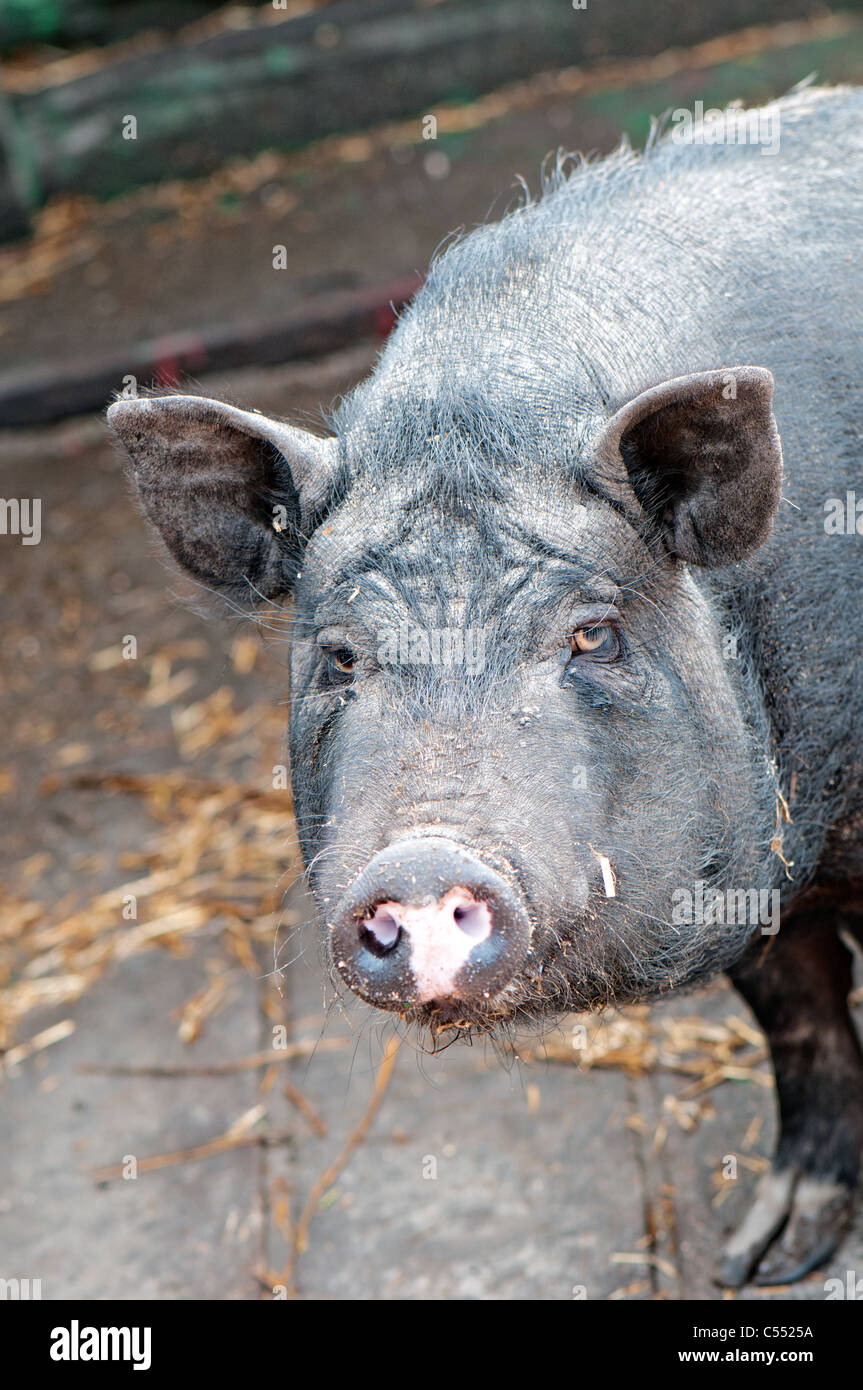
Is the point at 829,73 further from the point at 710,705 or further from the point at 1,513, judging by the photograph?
the point at 710,705

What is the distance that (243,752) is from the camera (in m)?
6.53

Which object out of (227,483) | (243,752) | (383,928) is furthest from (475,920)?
(243,752)

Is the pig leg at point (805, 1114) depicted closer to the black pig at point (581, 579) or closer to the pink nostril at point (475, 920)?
the black pig at point (581, 579)

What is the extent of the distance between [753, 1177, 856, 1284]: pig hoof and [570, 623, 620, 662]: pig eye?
6.62 feet

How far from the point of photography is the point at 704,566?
3221mm

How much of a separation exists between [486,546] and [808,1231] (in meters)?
2.37

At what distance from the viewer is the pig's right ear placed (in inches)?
132

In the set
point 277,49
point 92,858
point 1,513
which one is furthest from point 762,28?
point 92,858

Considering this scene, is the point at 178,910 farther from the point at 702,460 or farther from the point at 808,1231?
the point at 702,460

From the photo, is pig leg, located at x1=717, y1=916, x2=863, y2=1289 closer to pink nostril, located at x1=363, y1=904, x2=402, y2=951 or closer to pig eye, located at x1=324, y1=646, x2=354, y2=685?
pig eye, located at x1=324, y1=646, x2=354, y2=685

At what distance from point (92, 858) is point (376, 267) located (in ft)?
14.0

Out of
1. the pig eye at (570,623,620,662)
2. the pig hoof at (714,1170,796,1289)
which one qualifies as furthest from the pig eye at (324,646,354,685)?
the pig hoof at (714,1170,796,1289)

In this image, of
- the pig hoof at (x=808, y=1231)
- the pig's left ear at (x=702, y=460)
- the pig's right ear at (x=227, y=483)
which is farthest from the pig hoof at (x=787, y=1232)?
the pig's right ear at (x=227, y=483)

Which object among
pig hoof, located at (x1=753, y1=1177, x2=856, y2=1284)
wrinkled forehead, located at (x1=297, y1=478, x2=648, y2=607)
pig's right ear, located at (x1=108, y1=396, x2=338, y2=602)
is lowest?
pig hoof, located at (x1=753, y1=1177, x2=856, y2=1284)
